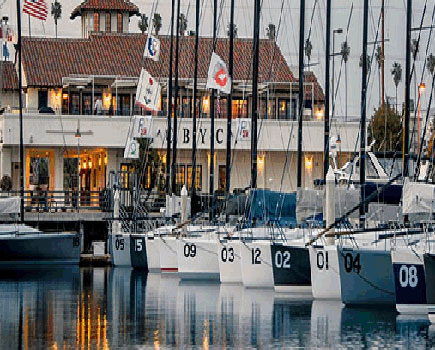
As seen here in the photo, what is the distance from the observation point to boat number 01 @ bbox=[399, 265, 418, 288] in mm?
32188

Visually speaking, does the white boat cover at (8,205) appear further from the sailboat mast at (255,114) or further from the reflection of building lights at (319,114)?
the reflection of building lights at (319,114)

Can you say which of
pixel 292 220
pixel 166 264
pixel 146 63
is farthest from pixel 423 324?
pixel 146 63

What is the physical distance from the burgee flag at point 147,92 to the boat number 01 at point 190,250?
13.1 meters

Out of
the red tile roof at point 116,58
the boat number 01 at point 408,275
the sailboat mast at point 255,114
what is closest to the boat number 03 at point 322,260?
the boat number 01 at point 408,275

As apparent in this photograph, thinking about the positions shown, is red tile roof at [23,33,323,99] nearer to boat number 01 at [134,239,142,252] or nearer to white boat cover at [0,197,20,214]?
white boat cover at [0,197,20,214]

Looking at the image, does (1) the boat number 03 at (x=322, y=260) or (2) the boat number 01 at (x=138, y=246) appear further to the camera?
(2) the boat number 01 at (x=138, y=246)

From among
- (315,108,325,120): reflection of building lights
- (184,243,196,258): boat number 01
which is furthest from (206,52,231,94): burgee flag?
(315,108,325,120): reflection of building lights

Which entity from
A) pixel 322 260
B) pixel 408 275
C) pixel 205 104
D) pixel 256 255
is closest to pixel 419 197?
pixel 408 275

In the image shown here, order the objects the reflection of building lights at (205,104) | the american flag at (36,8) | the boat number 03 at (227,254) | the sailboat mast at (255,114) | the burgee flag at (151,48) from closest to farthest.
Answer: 1. the boat number 03 at (227,254)
2. the sailboat mast at (255,114)
3. the burgee flag at (151,48)
4. the american flag at (36,8)
5. the reflection of building lights at (205,104)

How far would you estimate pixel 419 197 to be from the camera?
33.7 meters

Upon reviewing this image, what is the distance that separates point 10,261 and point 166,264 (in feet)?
29.5

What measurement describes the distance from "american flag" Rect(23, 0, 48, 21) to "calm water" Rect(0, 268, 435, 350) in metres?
19.8

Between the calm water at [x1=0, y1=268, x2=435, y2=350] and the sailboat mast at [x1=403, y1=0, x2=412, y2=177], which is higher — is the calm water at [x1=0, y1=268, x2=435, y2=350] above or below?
below

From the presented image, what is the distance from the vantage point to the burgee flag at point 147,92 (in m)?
61.8
